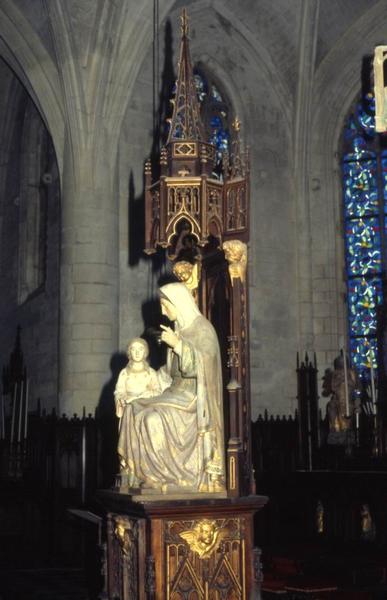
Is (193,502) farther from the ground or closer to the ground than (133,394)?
closer to the ground

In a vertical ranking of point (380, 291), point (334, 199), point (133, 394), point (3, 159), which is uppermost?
point (3, 159)

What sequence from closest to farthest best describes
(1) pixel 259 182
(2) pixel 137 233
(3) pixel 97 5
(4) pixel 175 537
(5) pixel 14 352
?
(4) pixel 175 537, (3) pixel 97 5, (2) pixel 137 233, (1) pixel 259 182, (5) pixel 14 352

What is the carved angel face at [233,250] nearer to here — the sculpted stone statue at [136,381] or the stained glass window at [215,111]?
the sculpted stone statue at [136,381]

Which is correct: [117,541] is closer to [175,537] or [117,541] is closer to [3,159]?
[175,537]

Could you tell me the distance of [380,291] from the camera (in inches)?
652

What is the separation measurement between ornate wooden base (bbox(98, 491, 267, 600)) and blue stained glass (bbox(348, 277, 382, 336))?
969 centimetres

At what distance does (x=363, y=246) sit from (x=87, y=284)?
517cm

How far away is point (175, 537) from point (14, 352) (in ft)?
39.1

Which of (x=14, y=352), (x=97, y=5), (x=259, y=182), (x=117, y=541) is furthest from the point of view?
(x=14, y=352)

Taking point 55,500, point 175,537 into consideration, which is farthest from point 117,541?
point 55,500

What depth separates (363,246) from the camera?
17.0m

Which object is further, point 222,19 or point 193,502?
point 222,19

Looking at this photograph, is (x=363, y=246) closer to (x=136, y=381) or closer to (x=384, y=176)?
(x=384, y=176)

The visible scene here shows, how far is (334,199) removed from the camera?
17.2 m
